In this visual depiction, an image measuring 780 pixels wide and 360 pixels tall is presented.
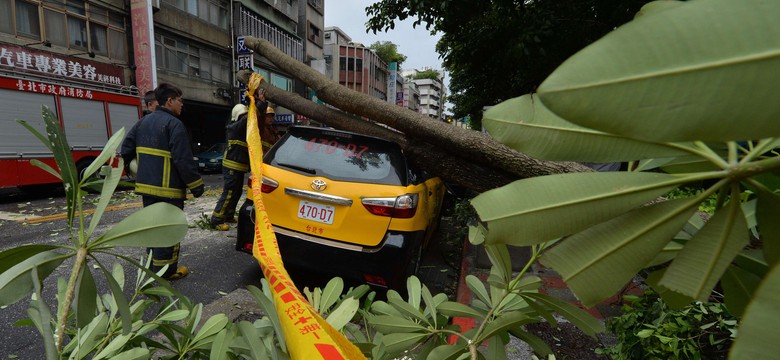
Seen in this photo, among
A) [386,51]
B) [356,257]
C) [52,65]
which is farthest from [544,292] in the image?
[386,51]

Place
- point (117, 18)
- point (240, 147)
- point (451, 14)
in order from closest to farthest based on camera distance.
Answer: point (240, 147)
point (451, 14)
point (117, 18)

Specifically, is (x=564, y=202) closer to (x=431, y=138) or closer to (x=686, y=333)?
(x=686, y=333)

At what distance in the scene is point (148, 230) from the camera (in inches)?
26.0

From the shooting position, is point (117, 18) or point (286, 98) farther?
point (117, 18)

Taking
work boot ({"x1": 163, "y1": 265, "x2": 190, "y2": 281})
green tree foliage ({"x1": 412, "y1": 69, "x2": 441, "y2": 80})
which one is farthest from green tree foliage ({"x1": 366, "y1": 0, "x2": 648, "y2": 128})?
green tree foliage ({"x1": 412, "y1": 69, "x2": 441, "y2": 80})

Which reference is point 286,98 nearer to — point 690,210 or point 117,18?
point 690,210

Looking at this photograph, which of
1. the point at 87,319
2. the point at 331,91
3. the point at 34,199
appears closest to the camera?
Result: the point at 87,319

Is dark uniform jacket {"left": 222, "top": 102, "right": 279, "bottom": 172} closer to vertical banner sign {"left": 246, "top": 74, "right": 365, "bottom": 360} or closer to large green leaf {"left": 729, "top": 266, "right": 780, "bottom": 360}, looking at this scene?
vertical banner sign {"left": 246, "top": 74, "right": 365, "bottom": 360}

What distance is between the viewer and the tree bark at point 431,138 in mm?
1753

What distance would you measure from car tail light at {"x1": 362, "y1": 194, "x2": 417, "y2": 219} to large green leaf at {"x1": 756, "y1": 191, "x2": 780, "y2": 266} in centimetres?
250

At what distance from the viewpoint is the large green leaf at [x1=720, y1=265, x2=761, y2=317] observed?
46 centimetres

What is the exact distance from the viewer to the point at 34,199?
8.09 metres

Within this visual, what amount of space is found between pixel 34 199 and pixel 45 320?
10.5m

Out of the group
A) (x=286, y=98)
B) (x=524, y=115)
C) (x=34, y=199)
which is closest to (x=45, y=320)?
(x=524, y=115)
